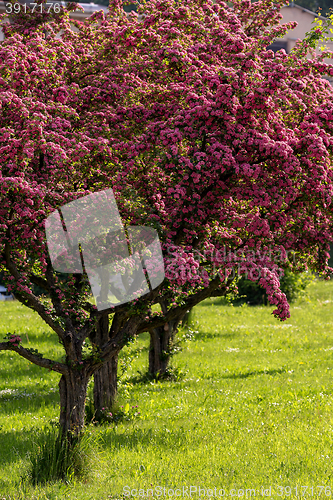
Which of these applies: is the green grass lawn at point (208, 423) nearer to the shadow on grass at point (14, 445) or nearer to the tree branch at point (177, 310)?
the shadow on grass at point (14, 445)

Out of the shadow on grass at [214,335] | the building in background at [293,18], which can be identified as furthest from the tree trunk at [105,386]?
the building in background at [293,18]

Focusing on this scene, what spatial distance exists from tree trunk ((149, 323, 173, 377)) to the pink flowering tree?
580 centimetres

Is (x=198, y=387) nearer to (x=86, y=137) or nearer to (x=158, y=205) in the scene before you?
(x=158, y=205)

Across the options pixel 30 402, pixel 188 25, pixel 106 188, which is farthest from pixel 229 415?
pixel 188 25

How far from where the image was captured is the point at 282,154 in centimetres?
684

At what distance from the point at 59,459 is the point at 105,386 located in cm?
362

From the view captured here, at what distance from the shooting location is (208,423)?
1059cm

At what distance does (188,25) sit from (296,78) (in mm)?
2000

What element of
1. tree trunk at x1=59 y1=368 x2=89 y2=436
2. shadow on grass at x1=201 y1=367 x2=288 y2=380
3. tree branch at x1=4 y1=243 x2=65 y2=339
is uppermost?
tree branch at x1=4 y1=243 x2=65 y2=339

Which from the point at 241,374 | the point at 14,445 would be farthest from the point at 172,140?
the point at 241,374

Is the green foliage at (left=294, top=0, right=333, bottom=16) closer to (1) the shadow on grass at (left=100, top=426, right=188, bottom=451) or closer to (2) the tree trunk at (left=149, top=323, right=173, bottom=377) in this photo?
(2) the tree trunk at (left=149, top=323, right=173, bottom=377)

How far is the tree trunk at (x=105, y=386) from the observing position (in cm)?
1112

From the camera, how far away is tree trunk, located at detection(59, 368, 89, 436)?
8203 mm

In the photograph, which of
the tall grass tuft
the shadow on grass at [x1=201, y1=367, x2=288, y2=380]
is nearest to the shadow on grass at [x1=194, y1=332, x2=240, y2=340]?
the shadow on grass at [x1=201, y1=367, x2=288, y2=380]
